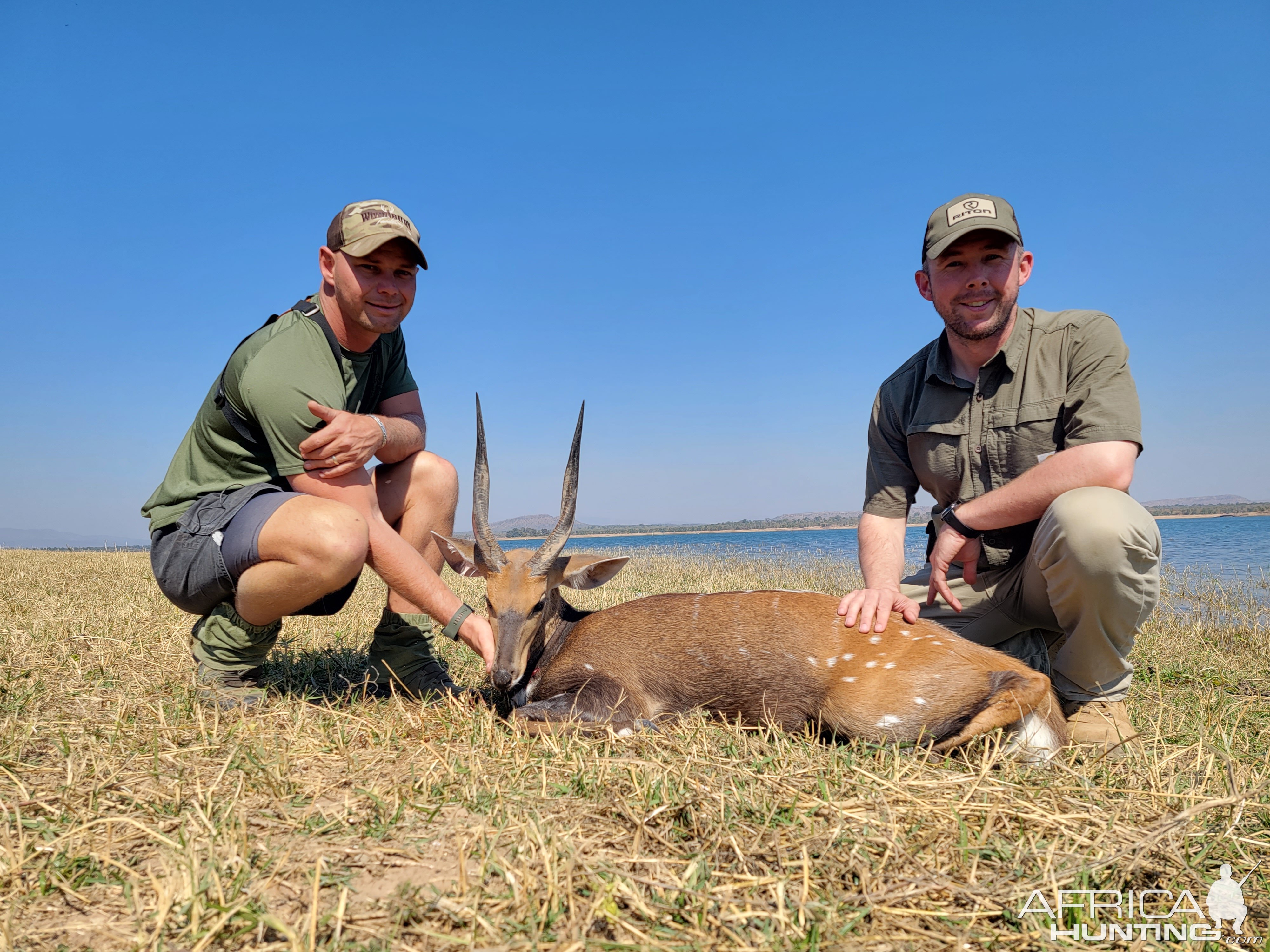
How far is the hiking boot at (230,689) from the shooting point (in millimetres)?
3744

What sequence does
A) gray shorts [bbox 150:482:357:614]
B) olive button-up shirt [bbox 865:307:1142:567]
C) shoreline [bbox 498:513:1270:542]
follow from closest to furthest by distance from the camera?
gray shorts [bbox 150:482:357:614] → olive button-up shirt [bbox 865:307:1142:567] → shoreline [bbox 498:513:1270:542]

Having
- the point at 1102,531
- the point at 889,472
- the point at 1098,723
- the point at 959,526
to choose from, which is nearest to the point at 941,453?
the point at 889,472

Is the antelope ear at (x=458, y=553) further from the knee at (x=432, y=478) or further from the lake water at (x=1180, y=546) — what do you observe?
the lake water at (x=1180, y=546)

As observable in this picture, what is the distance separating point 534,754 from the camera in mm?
3055

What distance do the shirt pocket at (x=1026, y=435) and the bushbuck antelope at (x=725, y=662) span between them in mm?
1136

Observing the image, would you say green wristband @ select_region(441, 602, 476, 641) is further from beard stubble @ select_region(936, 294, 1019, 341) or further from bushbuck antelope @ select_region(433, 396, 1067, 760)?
beard stubble @ select_region(936, 294, 1019, 341)

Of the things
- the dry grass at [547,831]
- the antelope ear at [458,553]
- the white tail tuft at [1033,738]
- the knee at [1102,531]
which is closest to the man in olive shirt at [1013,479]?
the knee at [1102,531]

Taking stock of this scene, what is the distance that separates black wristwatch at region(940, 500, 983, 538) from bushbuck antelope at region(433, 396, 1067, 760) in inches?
24.9

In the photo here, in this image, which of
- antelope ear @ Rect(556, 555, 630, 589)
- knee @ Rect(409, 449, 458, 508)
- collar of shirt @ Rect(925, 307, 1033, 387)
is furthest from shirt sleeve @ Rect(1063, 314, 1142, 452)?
knee @ Rect(409, 449, 458, 508)

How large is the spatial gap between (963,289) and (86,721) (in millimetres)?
4795

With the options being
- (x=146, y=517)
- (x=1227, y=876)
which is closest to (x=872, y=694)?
(x=1227, y=876)

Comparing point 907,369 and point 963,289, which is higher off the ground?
point 963,289

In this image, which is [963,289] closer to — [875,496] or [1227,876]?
[875,496]

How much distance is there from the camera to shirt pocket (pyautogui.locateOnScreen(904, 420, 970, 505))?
176 inches
